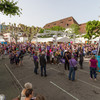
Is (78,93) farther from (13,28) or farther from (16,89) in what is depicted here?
(13,28)

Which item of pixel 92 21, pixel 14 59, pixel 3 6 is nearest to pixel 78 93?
pixel 3 6

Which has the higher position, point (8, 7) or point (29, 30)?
point (29, 30)

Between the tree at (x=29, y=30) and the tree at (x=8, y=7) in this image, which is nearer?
the tree at (x=8, y=7)

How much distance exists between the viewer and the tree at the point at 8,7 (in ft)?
16.3

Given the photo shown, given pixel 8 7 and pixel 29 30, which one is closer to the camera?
pixel 8 7

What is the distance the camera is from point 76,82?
17.3ft

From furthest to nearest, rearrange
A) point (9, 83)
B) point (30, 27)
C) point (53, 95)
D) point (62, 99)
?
point (30, 27)
point (9, 83)
point (53, 95)
point (62, 99)

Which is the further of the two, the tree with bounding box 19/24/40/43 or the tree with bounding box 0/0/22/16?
the tree with bounding box 19/24/40/43

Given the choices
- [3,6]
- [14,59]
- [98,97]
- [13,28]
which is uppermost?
[13,28]

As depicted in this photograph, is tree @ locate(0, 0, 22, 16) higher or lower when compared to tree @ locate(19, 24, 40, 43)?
lower

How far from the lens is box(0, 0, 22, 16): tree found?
497 cm

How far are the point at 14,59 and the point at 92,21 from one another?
82.0ft

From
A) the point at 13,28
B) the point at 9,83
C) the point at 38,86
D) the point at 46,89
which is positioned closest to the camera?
the point at 46,89

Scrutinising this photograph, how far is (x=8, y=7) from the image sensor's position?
513cm
